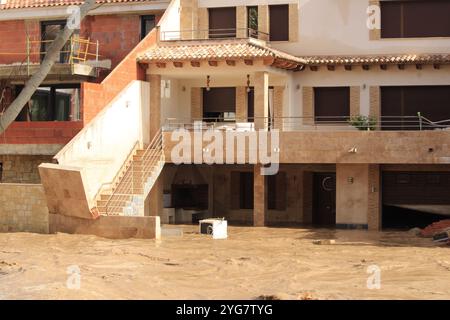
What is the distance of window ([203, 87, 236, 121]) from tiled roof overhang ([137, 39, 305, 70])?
2.98m

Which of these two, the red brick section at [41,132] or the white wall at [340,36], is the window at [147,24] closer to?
the white wall at [340,36]

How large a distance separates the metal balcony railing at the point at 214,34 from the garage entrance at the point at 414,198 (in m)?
7.76

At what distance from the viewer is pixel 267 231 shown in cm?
3347

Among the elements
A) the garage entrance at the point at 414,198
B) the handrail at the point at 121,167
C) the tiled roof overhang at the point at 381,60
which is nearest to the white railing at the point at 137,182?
the handrail at the point at 121,167

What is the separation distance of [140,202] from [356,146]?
7.72 m

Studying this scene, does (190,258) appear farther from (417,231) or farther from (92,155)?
(417,231)

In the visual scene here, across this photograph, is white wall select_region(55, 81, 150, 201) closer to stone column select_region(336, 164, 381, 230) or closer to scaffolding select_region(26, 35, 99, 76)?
scaffolding select_region(26, 35, 99, 76)

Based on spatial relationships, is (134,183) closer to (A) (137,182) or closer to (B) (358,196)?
(A) (137,182)

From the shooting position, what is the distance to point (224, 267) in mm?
23844

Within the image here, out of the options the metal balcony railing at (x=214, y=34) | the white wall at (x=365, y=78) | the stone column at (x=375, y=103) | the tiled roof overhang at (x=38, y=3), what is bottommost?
the stone column at (x=375, y=103)

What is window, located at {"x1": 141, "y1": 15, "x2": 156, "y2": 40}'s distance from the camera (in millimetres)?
39062

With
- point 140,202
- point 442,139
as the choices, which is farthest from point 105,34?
point 442,139

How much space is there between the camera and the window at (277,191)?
1501 inches

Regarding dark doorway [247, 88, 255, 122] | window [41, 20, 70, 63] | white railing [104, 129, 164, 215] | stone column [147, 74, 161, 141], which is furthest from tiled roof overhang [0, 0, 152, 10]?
white railing [104, 129, 164, 215]
